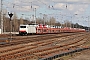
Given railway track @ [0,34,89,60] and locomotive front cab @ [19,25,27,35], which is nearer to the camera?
railway track @ [0,34,89,60]

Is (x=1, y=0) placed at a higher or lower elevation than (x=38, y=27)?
higher

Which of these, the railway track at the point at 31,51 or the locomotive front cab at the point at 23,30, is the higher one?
the locomotive front cab at the point at 23,30

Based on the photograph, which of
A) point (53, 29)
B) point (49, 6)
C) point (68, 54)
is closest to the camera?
point (68, 54)

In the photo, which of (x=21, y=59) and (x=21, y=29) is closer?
(x=21, y=59)

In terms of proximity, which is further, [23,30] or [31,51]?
[23,30]

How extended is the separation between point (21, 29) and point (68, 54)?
41.6 metres

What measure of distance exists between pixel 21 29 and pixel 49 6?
9.42 meters

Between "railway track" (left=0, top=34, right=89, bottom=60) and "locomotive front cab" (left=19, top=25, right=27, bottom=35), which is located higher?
"locomotive front cab" (left=19, top=25, right=27, bottom=35)

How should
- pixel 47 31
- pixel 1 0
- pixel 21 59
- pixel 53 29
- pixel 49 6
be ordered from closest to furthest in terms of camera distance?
1. pixel 21 59
2. pixel 1 0
3. pixel 49 6
4. pixel 47 31
5. pixel 53 29

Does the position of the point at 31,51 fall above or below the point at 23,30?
below

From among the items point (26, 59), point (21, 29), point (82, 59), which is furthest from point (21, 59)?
point (21, 29)

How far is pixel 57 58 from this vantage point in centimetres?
1468

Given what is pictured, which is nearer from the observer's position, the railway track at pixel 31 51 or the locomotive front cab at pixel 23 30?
the railway track at pixel 31 51

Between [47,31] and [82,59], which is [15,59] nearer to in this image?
[82,59]
